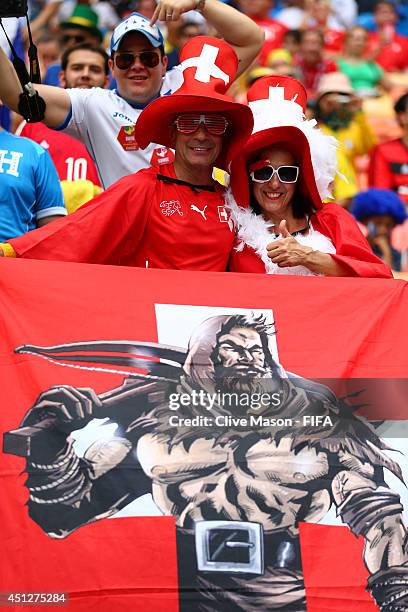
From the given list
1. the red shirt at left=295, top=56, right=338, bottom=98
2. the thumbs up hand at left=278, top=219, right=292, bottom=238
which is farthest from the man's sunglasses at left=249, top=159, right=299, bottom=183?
the red shirt at left=295, top=56, right=338, bottom=98

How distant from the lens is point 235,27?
602 centimetres

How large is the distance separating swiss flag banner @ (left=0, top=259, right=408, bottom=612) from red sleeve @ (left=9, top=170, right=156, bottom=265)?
9.8 inches

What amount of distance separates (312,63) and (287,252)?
295 inches

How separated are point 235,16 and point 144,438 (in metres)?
2.56

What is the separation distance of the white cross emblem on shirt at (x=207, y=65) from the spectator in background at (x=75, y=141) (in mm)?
1776

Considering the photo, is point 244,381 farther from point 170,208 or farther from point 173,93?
point 173,93

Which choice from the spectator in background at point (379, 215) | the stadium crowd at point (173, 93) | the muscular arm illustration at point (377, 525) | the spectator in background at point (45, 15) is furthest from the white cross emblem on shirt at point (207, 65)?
the spectator in background at point (45, 15)

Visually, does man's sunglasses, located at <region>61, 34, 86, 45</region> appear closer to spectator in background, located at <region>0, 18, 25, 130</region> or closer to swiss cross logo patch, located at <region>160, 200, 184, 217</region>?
spectator in background, located at <region>0, 18, 25, 130</region>

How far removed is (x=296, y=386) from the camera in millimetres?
4477

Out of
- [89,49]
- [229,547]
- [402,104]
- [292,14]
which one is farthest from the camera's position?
[292,14]

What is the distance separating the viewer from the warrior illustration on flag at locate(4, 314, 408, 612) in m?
4.09

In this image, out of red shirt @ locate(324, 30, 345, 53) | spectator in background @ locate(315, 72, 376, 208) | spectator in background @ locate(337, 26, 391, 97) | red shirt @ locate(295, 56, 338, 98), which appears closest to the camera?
spectator in background @ locate(315, 72, 376, 208)

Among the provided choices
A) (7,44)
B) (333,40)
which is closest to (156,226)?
(7,44)

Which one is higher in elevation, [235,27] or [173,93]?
[235,27]
